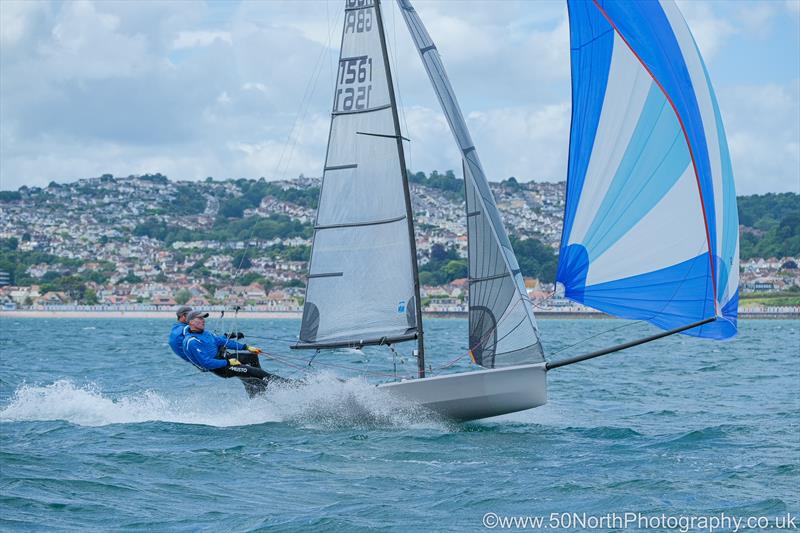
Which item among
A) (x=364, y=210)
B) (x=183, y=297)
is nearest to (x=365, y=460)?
(x=364, y=210)

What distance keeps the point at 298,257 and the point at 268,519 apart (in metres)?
114

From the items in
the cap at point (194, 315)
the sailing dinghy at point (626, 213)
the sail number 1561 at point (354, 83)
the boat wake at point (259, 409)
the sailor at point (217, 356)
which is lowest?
the boat wake at point (259, 409)

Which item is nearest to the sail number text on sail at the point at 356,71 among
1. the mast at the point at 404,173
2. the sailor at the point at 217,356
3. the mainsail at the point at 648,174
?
the mast at the point at 404,173

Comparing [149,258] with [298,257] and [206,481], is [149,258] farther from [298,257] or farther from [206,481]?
[206,481]

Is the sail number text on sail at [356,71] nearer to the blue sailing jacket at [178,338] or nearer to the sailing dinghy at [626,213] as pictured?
the sailing dinghy at [626,213]

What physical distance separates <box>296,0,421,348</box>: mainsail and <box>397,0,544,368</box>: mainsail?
53 cm

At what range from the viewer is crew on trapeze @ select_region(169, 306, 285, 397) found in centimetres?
1117

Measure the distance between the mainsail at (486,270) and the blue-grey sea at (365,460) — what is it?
84cm

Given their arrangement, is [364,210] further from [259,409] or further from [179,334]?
[259,409]

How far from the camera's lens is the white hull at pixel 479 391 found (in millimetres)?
10633

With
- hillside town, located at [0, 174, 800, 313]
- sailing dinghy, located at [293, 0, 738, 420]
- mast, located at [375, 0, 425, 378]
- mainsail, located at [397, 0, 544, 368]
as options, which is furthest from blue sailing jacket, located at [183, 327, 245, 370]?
hillside town, located at [0, 174, 800, 313]

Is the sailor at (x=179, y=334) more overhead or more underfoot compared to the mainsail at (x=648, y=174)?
more underfoot

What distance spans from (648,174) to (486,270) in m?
2.15

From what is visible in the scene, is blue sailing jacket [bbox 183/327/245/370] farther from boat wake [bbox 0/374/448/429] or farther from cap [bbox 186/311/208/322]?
boat wake [bbox 0/374/448/429]
